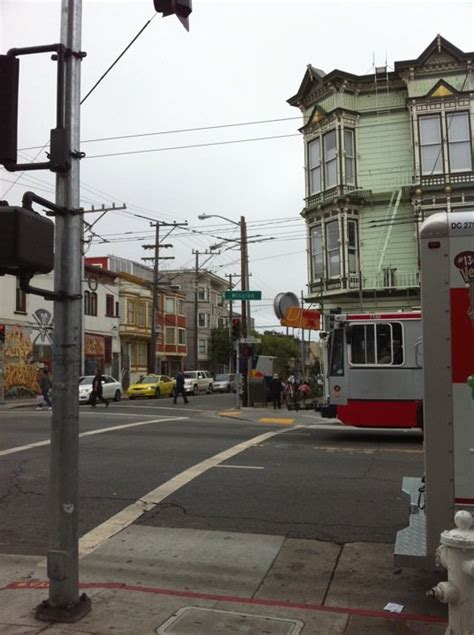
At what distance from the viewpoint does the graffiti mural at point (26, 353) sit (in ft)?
115

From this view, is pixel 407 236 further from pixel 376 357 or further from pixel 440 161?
pixel 376 357

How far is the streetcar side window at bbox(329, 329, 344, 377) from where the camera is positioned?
1384cm

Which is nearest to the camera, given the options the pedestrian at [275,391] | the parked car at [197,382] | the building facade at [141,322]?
the pedestrian at [275,391]

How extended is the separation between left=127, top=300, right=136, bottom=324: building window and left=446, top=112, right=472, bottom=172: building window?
109 ft

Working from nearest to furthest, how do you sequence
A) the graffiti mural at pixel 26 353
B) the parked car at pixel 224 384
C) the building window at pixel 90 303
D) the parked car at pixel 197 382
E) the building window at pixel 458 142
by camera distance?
the building window at pixel 458 142, the graffiti mural at pixel 26 353, the parked car at pixel 197 382, the building window at pixel 90 303, the parked car at pixel 224 384

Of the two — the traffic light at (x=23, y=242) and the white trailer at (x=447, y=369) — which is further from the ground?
the traffic light at (x=23, y=242)

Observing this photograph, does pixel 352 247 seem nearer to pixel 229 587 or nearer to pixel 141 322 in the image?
pixel 229 587

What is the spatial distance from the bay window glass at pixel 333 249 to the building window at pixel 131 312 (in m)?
29.2

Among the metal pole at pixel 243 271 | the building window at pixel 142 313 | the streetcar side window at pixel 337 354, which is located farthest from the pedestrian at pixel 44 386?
the building window at pixel 142 313

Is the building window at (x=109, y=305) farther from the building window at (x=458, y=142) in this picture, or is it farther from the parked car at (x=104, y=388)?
the building window at (x=458, y=142)

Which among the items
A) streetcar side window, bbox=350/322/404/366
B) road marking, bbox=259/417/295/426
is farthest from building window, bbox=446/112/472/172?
streetcar side window, bbox=350/322/404/366

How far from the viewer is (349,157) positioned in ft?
82.2

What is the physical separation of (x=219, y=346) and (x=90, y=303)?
26807 millimetres

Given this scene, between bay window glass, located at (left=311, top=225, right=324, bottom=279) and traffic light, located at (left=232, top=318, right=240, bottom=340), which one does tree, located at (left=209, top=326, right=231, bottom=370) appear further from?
traffic light, located at (left=232, top=318, right=240, bottom=340)
